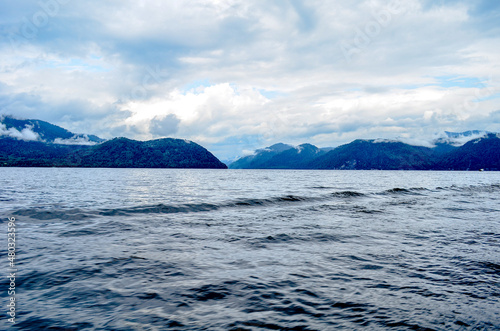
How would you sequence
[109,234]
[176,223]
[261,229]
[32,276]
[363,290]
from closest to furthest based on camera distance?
[363,290] → [32,276] → [109,234] → [261,229] → [176,223]

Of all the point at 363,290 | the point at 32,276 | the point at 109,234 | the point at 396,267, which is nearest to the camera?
the point at 363,290

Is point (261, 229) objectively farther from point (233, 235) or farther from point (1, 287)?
point (1, 287)

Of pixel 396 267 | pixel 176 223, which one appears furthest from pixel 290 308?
pixel 176 223

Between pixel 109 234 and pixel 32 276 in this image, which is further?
pixel 109 234

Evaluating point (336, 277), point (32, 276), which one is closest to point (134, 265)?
point (32, 276)

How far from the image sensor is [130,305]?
7770 mm

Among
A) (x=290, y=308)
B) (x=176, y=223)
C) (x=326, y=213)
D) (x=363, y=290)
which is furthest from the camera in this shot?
(x=326, y=213)

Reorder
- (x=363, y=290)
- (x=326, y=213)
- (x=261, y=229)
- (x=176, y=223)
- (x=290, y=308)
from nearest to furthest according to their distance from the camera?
(x=290, y=308)
(x=363, y=290)
(x=261, y=229)
(x=176, y=223)
(x=326, y=213)

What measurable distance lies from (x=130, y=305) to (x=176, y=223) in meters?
13.3

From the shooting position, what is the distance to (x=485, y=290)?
350 inches

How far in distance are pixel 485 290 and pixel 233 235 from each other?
11.6 meters

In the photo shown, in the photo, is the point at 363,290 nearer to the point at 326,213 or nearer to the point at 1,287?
the point at 1,287

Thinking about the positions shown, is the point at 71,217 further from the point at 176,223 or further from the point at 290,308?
the point at 290,308

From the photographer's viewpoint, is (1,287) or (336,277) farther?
(336,277)
